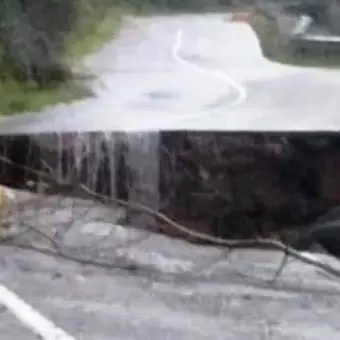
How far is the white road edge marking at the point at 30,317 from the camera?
55cm

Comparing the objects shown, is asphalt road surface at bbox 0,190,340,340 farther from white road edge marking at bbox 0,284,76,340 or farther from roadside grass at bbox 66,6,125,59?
roadside grass at bbox 66,6,125,59

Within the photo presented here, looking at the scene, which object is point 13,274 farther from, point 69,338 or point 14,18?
point 14,18

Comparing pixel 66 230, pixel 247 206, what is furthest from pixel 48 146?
pixel 247 206

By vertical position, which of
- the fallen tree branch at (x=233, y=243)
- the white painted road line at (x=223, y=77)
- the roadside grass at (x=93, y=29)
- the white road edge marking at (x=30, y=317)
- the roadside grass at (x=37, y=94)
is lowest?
the white road edge marking at (x=30, y=317)

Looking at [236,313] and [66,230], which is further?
[66,230]

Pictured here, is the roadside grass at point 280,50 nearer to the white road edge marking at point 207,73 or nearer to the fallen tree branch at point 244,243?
the white road edge marking at point 207,73

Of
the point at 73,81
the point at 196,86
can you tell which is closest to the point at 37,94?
the point at 73,81

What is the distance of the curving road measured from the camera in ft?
2.16

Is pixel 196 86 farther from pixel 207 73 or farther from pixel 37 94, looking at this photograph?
pixel 37 94

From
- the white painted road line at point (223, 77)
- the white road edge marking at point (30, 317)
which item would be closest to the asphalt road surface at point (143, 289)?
the white road edge marking at point (30, 317)

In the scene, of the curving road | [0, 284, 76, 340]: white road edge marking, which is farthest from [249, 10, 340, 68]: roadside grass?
[0, 284, 76, 340]: white road edge marking

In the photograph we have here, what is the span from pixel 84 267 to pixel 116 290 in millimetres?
52

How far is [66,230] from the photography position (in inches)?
27.0

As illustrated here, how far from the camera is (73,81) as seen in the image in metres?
0.69
